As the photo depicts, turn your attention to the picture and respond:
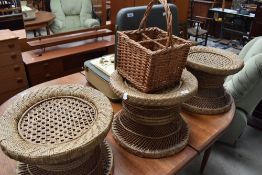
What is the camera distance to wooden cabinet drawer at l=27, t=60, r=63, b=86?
2.33 metres

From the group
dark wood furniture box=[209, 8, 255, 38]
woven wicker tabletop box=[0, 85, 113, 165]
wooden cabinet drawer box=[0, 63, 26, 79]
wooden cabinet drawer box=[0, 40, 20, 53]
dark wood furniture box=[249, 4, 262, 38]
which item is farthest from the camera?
dark wood furniture box=[209, 8, 255, 38]

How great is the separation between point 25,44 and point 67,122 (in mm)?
2137

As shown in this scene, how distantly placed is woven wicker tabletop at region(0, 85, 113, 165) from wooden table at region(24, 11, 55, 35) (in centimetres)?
181

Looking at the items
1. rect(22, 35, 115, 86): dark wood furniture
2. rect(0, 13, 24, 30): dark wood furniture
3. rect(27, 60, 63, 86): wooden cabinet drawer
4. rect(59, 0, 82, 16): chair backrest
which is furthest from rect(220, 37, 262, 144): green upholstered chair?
rect(0, 13, 24, 30): dark wood furniture

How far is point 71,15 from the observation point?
2658 mm

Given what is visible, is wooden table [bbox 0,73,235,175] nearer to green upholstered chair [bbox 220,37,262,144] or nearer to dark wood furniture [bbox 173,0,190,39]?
green upholstered chair [bbox 220,37,262,144]

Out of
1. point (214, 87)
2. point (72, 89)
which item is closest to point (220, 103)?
point (214, 87)

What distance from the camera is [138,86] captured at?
2.82 ft

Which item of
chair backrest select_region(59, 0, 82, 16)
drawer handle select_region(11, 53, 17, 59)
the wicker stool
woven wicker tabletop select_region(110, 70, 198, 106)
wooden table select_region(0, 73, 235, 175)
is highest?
chair backrest select_region(59, 0, 82, 16)

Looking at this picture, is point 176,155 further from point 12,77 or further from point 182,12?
point 182,12

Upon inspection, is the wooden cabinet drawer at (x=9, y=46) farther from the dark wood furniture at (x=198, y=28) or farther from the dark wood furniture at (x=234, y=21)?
the dark wood furniture at (x=234, y=21)

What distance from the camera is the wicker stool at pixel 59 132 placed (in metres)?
0.58

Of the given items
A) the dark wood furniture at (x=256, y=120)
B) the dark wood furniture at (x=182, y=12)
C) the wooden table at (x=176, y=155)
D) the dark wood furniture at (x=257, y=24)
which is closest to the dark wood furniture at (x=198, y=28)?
the dark wood furniture at (x=182, y=12)

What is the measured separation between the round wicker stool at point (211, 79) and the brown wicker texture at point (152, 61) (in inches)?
8.7
